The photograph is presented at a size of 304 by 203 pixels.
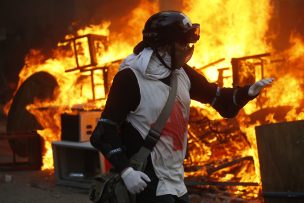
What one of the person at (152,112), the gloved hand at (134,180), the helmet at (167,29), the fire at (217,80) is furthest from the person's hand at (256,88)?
the fire at (217,80)

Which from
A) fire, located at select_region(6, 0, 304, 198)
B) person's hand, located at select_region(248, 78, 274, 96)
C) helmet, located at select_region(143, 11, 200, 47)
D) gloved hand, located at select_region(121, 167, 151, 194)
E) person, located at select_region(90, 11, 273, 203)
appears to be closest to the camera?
gloved hand, located at select_region(121, 167, 151, 194)

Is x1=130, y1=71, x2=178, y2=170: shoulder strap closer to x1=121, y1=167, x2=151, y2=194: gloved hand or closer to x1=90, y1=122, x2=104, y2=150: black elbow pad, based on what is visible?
x1=121, y1=167, x2=151, y2=194: gloved hand

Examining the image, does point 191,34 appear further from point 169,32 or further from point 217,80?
point 217,80

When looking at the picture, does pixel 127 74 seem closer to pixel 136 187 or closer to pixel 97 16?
pixel 136 187

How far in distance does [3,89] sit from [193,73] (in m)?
13.3

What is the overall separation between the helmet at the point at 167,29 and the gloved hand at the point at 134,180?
32.1 inches

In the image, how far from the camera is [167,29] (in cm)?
306

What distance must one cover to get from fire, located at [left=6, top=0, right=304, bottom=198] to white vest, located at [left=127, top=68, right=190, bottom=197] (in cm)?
362

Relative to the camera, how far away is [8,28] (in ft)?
51.6

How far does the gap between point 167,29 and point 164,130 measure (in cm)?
63

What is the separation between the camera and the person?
Result: 290cm

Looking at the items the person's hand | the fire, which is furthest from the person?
the fire

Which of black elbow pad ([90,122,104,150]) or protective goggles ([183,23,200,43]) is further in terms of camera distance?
protective goggles ([183,23,200,43])

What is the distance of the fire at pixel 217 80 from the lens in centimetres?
755
